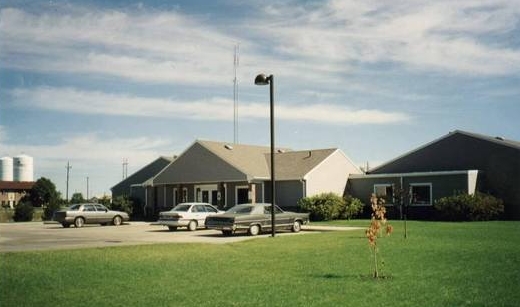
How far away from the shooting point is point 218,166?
39.6 metres

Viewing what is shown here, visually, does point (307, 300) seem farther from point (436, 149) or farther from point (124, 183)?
point (124, 183)

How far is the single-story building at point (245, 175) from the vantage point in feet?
125

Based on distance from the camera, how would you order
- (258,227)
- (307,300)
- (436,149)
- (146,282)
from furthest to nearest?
(436,149) → (258,227) → (146,282) → (307,300)

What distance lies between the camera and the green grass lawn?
8523 millimetres

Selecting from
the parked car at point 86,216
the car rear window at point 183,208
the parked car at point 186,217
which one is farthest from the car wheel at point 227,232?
the parked car at point 86,216

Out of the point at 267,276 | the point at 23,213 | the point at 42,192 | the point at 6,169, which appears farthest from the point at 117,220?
the point at 6,169

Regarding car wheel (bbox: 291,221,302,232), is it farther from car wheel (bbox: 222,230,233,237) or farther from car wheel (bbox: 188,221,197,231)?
car wheel (bbox: 188,221,197,231)

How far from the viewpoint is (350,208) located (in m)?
36.4

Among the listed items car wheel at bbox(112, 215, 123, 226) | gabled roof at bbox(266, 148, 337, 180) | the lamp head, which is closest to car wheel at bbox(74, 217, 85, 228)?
car wheel at bbox(112, 215, 123, 226)

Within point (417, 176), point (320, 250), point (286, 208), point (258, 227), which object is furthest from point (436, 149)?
point (320, 250)

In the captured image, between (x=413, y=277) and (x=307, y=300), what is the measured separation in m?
2.94

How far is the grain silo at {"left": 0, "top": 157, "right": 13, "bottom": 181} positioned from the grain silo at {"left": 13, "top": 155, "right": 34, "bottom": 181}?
3.18 feet

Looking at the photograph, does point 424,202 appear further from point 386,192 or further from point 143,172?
point 143,172

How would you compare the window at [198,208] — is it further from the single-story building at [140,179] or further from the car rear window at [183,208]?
the single-story building at [140,179]
